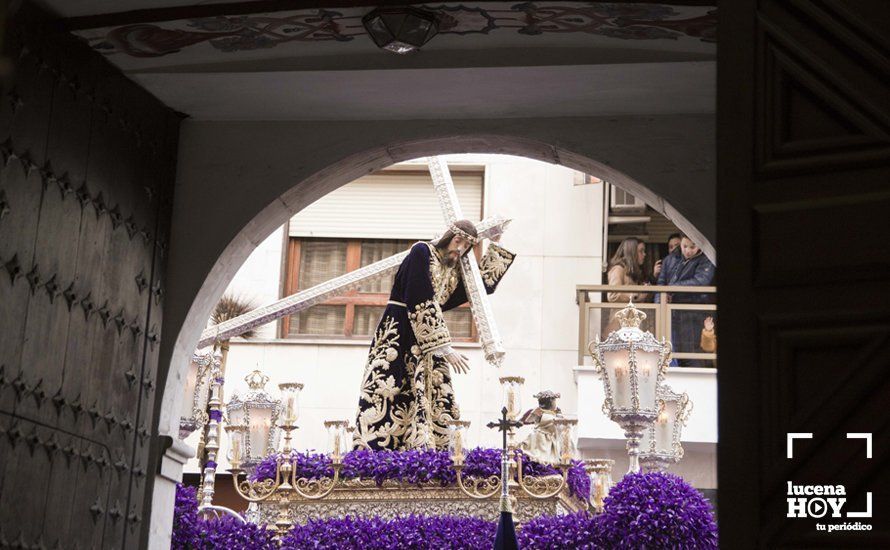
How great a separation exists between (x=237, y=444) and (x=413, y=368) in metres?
1.34

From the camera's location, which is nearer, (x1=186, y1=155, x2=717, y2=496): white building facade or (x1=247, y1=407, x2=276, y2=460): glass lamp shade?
(x1=247, y1=407, x2=276, y2=460): glass lamp shade

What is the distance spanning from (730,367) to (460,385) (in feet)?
48.1

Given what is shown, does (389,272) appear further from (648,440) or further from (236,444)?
(236,444)

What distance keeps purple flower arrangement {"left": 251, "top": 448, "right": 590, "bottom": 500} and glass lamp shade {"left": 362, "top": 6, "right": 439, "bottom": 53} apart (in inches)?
122

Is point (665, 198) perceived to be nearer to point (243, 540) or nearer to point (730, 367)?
point (243, 540)

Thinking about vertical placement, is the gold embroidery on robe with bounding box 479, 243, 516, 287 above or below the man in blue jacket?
below

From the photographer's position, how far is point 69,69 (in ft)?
19.6

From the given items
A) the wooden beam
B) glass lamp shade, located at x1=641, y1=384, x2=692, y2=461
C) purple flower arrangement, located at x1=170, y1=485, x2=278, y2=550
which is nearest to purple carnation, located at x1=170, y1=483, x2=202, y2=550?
purple flower arrangement, located at x1=170, y1=485, x2=278, y2=550

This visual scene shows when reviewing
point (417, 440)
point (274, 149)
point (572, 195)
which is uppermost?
point (572, 195)

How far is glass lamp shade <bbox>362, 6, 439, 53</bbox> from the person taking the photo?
19.3ft

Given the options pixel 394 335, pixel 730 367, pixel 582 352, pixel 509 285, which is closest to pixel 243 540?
pixel 394 335

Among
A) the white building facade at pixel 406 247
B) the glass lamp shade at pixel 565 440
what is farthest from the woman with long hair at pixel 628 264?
the glass lamp shade at pixel 565 440

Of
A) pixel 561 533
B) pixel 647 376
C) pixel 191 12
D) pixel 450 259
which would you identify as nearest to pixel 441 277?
pixel 450 259

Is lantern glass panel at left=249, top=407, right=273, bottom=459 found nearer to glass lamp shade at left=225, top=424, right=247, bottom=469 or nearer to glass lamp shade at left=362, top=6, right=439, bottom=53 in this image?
glass lamp shade at left=225, top=424, right=247, bottom=469
